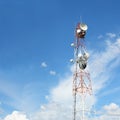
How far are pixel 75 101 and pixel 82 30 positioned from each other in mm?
16977

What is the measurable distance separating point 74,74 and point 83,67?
2784mm

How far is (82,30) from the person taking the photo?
91.1 metres

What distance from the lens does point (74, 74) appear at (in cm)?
9075

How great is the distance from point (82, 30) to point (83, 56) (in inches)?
247

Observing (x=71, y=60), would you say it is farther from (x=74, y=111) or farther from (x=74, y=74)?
(x=74, y=111)

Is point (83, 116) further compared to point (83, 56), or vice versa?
point (83, 56)

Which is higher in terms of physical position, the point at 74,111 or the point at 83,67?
the point at 83,67

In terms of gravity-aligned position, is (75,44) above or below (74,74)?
above

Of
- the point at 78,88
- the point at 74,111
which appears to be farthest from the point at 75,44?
the point at 74,111

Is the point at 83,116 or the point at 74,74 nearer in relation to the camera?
the point at 83,116

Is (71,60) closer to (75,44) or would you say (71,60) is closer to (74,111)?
(75,44)

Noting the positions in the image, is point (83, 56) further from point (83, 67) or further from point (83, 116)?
point (83, 116)

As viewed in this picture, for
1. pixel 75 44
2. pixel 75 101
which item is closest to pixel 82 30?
pixel 75 44

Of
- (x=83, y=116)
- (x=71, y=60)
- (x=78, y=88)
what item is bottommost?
(x=83, y=116)
